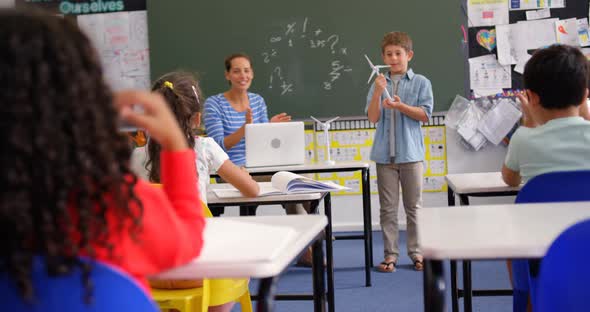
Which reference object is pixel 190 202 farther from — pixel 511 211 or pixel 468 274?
pixel 468 274

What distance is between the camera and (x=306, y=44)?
16.8ft

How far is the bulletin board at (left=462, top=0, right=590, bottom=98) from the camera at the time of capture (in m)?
4.88

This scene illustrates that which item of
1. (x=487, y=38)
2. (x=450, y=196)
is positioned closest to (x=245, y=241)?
(x=450, y=196)

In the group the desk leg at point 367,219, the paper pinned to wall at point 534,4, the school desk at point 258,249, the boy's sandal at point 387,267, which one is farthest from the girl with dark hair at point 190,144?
the paper pinned to wall at point 534,4

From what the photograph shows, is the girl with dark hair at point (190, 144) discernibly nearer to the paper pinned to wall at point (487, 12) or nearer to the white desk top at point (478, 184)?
the white desk top at point (478, 184)

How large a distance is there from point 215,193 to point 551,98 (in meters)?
1.32

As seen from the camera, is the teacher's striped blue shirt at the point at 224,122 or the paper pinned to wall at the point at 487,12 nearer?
the teacher's striped blue shirt at the point at 224,122

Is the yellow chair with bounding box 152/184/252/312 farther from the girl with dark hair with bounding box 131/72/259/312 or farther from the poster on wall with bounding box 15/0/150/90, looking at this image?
the poster on wall with bounding box 15/0/150/90

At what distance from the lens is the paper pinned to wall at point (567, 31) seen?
487 cm

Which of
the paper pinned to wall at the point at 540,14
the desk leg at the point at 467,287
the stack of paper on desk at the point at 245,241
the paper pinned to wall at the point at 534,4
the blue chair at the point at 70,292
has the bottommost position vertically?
the desk leg at the point at 467,287

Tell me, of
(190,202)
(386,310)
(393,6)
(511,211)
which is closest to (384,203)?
(386,310)

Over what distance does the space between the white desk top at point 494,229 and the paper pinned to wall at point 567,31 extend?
11.8ft

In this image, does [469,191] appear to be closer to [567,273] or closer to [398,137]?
[567,273]

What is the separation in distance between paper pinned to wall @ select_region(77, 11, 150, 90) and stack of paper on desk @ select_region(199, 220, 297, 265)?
409cm
